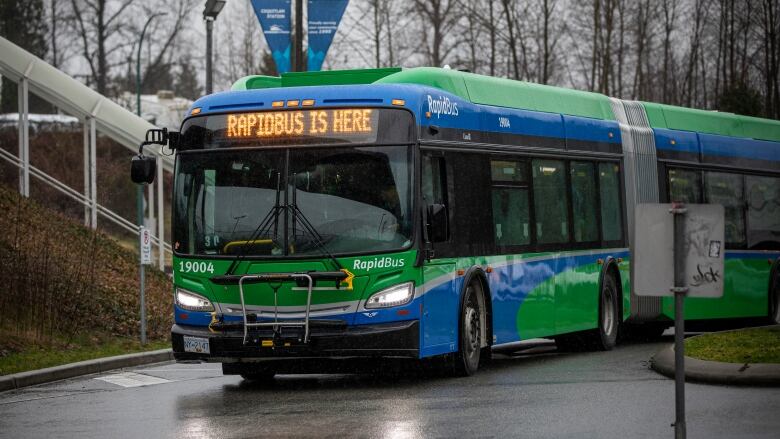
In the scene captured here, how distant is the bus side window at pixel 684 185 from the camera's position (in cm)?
2223

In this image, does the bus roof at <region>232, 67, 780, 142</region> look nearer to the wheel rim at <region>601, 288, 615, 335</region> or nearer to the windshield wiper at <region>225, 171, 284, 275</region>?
the windshield wiper at <region>225, 171, 284, 275</region>

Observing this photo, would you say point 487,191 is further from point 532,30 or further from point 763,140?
point 532,30

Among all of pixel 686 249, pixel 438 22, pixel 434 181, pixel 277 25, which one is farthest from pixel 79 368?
pixel 438 22

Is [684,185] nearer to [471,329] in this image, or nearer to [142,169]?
[471,329]

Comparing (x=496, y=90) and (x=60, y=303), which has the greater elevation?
(x=496, y=90)

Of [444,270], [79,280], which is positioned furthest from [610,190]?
[79,280]

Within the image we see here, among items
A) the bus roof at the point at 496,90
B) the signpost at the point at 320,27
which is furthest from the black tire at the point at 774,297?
the signpost at the point at 320,27

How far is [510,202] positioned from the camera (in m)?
17.2

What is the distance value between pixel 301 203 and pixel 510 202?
136 inches

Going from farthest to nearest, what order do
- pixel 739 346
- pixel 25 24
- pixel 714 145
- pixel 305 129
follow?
pixel 25 24 < pixel 714 145 < pixel 739 346 < pixel 305 129

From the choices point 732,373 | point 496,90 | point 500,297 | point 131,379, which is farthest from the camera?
point 496,90

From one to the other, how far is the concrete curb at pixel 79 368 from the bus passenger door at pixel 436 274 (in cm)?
481

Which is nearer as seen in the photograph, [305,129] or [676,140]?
[305,129]

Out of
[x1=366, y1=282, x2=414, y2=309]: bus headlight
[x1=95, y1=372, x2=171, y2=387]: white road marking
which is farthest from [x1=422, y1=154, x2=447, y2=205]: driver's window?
[x1=95, y1=372, x2=171, y2=387]: white road marking
